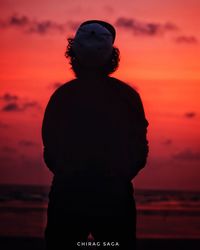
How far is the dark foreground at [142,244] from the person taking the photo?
521cm

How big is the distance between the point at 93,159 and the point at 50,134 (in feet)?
0.78

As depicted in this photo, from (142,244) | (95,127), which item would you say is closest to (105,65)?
(95,127)

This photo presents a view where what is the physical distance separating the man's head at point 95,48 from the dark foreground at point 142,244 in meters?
2.96

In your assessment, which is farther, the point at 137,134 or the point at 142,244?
the point at 142,244

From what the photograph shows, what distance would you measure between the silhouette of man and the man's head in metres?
0.09

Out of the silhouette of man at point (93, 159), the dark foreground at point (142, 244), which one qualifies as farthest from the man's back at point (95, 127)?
the dark foreground at point (142, 244)

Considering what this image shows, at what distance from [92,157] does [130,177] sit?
197 mm

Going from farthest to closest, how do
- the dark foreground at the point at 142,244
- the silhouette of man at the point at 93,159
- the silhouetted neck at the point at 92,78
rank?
the dark foreground at the point at 142,244
the silhouetted neck at the point at 92,78
the silhouette of man at the point at 93,159

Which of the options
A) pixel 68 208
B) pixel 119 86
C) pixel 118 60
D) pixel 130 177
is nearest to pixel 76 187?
pixel 68 208

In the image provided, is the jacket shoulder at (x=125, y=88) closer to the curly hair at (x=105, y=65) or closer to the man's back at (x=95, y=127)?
the man's back at (x=95, y=127)

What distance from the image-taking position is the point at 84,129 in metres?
2.38

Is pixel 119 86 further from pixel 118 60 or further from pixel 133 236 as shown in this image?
pixel 133 236

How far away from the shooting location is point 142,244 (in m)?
5.65

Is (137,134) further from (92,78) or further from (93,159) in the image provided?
(92,78)
